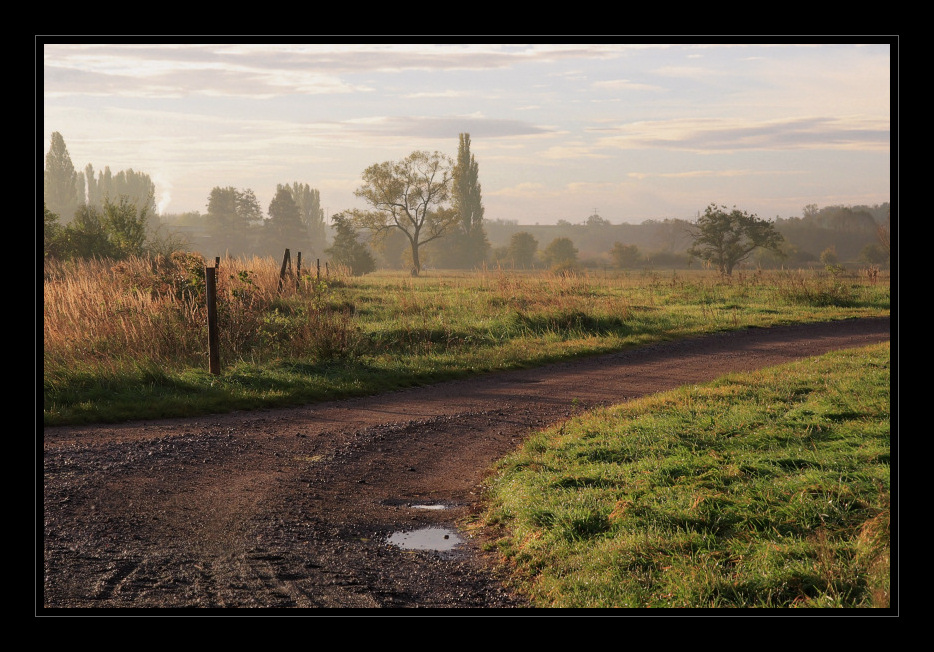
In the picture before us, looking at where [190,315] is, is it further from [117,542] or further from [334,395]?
[117,542]

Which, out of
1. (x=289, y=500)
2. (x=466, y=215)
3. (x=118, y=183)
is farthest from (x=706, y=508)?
(x=118, y=183)

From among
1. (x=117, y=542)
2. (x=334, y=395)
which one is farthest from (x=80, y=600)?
(x=334, y=395)

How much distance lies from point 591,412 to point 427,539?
4116 mm

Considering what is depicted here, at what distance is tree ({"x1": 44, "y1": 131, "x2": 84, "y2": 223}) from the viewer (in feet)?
296

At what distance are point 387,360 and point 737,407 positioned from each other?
21.3 feet

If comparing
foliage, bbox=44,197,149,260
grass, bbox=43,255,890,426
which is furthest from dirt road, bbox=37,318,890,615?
foliage, bbox=44,197,149,260

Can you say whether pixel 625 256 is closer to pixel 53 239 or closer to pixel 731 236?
pixel 731 236

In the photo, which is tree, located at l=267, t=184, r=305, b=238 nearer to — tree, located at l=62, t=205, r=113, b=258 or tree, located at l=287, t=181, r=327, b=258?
tree, located at l=287, t=181, r=327, b=258

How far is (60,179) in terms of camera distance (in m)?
92.0

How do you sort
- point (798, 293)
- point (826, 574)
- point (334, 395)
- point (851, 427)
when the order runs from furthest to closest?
point (798, 293) < point (334, 395) < point (851, 427) < point (826, 574)

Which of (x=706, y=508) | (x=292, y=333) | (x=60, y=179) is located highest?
(x=60, y=179)

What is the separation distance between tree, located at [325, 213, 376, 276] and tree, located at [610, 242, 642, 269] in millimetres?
35583

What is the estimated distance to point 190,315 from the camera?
44.1 ft
